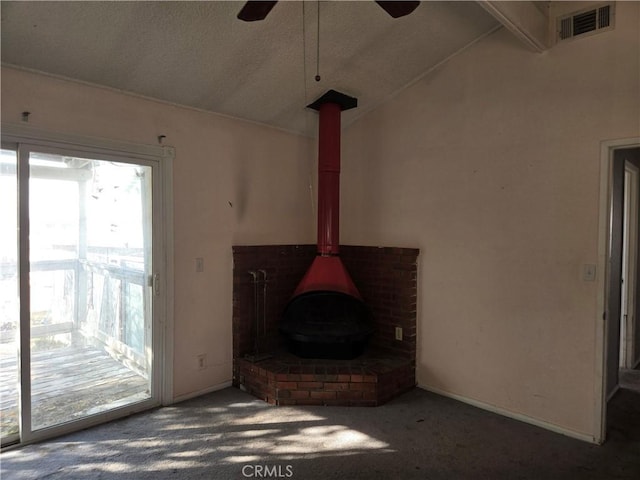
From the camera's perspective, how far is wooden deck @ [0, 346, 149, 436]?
245 cm

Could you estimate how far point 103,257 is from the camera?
283 centimetres

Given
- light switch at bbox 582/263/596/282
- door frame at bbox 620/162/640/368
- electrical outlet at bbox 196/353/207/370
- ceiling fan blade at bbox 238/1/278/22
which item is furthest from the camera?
door frame at bbox 620/162/640/368

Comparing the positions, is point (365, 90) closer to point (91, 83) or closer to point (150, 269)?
point (91, 83)

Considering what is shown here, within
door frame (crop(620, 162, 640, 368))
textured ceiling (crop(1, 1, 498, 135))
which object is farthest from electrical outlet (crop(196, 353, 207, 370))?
door frame (crop(620, 162, 640, 368))

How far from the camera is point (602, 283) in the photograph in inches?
97.7

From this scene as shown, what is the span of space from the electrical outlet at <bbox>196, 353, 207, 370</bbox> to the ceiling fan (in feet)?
8.41

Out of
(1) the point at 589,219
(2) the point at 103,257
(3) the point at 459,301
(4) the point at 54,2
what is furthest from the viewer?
(3) the point at 459,301

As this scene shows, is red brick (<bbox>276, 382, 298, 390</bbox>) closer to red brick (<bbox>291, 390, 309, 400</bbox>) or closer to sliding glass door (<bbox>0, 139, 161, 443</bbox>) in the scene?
red brick (<bbox>291, 390, 309, 400</bbox>)

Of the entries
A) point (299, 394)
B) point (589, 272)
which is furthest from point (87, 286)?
point (589, 272)

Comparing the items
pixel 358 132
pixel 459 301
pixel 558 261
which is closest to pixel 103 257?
pixel 358 132

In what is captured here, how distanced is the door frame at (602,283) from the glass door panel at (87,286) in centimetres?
315

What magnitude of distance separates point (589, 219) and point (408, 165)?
1.45 m

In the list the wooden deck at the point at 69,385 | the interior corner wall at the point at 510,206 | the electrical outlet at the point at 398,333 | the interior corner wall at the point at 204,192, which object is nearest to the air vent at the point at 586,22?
the interior corner wall at the point at 510,206

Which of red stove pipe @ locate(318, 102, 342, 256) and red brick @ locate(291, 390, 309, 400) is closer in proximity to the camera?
red brick @ locate(291, 390, 309, 400)
